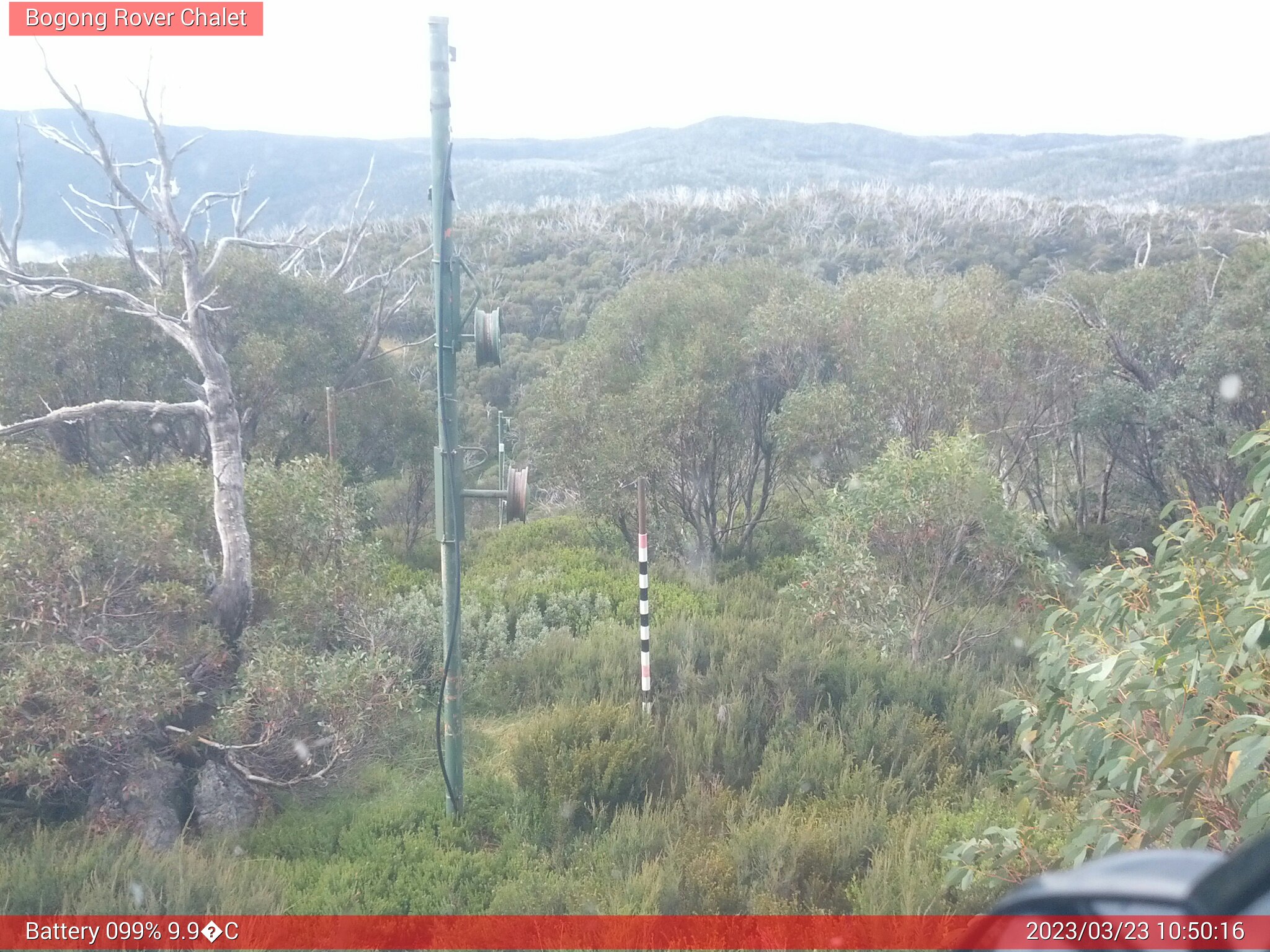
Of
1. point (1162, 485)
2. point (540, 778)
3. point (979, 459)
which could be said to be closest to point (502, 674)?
point (540, 778)

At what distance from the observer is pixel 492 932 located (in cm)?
457

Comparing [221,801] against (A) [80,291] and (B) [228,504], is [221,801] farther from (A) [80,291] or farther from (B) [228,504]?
(A) [80,291]

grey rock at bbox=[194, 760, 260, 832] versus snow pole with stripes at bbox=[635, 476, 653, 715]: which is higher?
snow pole with stripes at bbox=[635, 476, 653, 715]

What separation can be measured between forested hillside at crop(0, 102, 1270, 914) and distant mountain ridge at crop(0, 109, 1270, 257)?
40.9 metres

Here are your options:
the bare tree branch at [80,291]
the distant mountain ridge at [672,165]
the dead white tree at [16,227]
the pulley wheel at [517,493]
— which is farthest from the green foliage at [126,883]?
the distant mountain ridge at [672,165]

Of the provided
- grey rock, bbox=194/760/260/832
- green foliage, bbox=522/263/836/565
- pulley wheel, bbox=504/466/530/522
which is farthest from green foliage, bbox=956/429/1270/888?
green foliage, bbox=522/263/836/565

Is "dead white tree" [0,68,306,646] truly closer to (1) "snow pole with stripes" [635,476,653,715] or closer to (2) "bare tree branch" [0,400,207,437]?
(2) "bare tree branch" [0,400,207,437]

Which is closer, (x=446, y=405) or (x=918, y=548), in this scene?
(x=446, y=405)

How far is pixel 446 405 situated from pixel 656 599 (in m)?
6.05

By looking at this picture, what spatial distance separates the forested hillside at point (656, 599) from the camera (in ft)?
14.4

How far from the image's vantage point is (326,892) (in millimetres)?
4906

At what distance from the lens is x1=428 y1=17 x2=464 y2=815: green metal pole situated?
5.50 m

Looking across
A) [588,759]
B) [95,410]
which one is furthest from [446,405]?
[588,759]

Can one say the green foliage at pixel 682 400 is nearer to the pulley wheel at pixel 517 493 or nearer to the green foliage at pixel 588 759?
the green foliage at pixel 588 759
